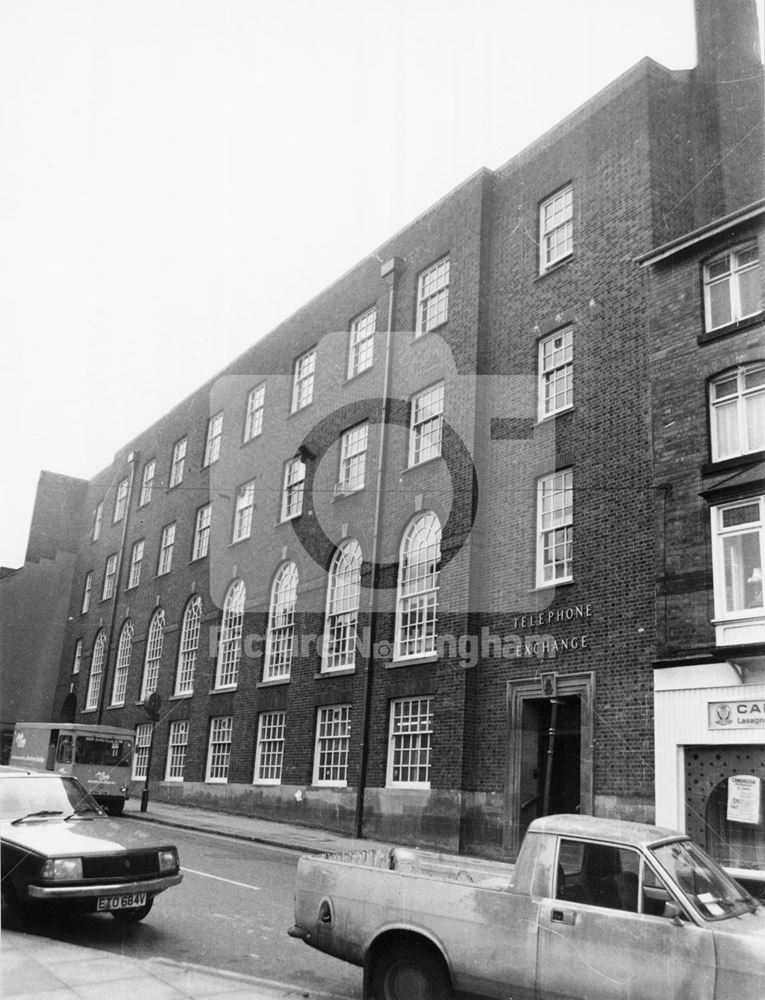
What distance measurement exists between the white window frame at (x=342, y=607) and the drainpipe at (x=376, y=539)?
97cm

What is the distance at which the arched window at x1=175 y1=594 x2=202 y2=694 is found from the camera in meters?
30.4

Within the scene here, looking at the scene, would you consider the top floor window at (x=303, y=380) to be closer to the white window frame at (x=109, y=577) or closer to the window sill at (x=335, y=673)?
the window sill at (x=335, y=673)

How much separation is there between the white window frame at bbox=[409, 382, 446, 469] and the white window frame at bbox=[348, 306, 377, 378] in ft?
9.06

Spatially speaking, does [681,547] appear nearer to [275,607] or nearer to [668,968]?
[668,968]

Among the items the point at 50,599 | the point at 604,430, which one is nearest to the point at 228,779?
the point at 604,430

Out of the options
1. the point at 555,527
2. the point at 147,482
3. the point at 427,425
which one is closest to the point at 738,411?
the point at 555,527

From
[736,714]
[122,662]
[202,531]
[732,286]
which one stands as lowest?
[736,714]

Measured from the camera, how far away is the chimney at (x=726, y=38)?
20172mm

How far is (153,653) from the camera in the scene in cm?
3338

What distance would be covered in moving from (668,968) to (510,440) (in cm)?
1499

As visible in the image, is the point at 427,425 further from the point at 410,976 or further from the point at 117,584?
the point at 117,584

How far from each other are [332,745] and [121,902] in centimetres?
1449

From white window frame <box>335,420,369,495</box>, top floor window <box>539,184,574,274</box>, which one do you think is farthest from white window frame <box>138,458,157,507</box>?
top floor window <box>539,184,574,274</box>

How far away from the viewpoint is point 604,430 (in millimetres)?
17594
